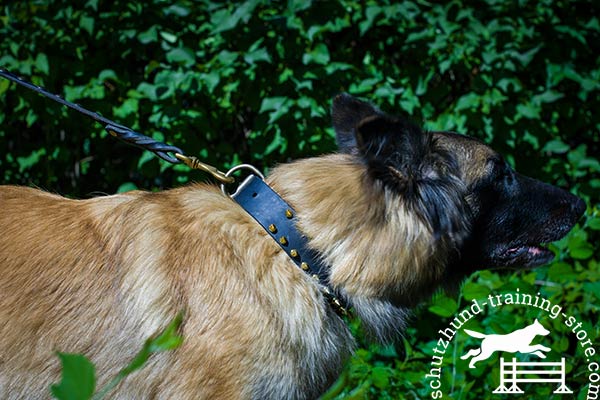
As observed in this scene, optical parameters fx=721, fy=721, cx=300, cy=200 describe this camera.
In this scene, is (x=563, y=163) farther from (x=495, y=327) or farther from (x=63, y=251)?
(x=63, y=251)

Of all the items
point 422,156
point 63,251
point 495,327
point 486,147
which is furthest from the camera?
point 495,327

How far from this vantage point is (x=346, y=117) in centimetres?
319

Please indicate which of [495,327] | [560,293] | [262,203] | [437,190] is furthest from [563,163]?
[262,203]

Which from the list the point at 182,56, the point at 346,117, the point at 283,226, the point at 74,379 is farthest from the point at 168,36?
the point at 74,379

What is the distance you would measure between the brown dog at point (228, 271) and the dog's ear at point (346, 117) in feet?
0.65

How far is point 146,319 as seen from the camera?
102 inches

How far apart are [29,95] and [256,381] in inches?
129

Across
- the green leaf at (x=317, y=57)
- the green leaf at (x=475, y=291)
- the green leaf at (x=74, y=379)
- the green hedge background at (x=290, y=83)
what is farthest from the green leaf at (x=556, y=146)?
the green leaf at (x=74, y=379)

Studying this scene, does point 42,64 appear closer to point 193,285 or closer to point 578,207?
point 193,285

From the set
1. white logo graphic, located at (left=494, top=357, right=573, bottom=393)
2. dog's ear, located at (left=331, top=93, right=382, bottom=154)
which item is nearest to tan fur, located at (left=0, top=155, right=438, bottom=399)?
dog's ear, located at (left=331, top=93, right=382, bottom=154)

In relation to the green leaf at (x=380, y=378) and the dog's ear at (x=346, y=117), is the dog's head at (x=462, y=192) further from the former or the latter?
the green leaf at (x=380, y=378)

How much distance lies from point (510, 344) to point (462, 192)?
1.33 metres

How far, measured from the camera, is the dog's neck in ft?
8.84

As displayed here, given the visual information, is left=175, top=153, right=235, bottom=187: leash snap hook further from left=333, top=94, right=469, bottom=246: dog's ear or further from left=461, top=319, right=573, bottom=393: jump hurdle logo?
left=461, top=319, right=573, bottom=393: jump hurdle logo
